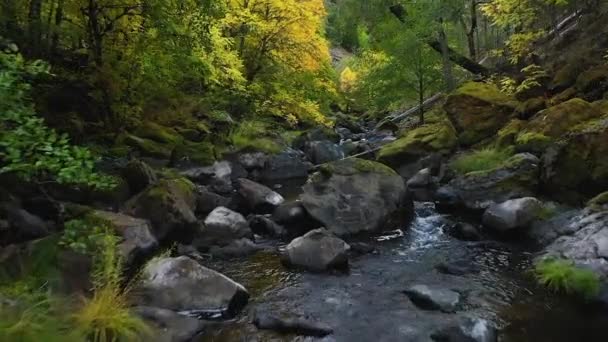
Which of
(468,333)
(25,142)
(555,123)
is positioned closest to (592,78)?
(555,123)

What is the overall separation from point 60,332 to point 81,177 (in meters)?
1.45

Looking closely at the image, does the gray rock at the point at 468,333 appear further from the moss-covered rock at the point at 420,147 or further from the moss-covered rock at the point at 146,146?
the moss-covered rock at the point at 146,146

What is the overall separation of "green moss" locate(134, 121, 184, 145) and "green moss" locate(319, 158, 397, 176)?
684cm

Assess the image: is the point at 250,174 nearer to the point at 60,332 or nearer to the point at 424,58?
the point at 424,58

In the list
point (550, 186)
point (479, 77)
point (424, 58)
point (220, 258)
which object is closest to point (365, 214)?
point (220, 258)

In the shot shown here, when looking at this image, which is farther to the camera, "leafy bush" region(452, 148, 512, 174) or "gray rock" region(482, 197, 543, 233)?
"leafy bush" region(452, 148, 512, 174)

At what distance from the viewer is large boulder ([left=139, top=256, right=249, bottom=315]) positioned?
665cm

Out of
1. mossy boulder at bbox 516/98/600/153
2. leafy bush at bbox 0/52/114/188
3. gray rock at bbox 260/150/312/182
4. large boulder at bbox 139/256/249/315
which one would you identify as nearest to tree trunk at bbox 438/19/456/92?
gray rock at bbox 260/150/312/182

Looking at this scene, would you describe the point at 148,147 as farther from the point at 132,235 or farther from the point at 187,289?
the point at 187,289

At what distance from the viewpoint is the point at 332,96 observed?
74.1 feet

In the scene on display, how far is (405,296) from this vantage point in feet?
24.7

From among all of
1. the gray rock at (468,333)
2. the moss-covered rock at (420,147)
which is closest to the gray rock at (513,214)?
the gray rock at (468,333)

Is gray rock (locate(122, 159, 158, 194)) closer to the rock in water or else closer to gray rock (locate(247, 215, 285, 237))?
gray rock (locate(247, 215, 285, 237))

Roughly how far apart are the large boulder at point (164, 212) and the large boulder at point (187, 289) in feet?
7.75
